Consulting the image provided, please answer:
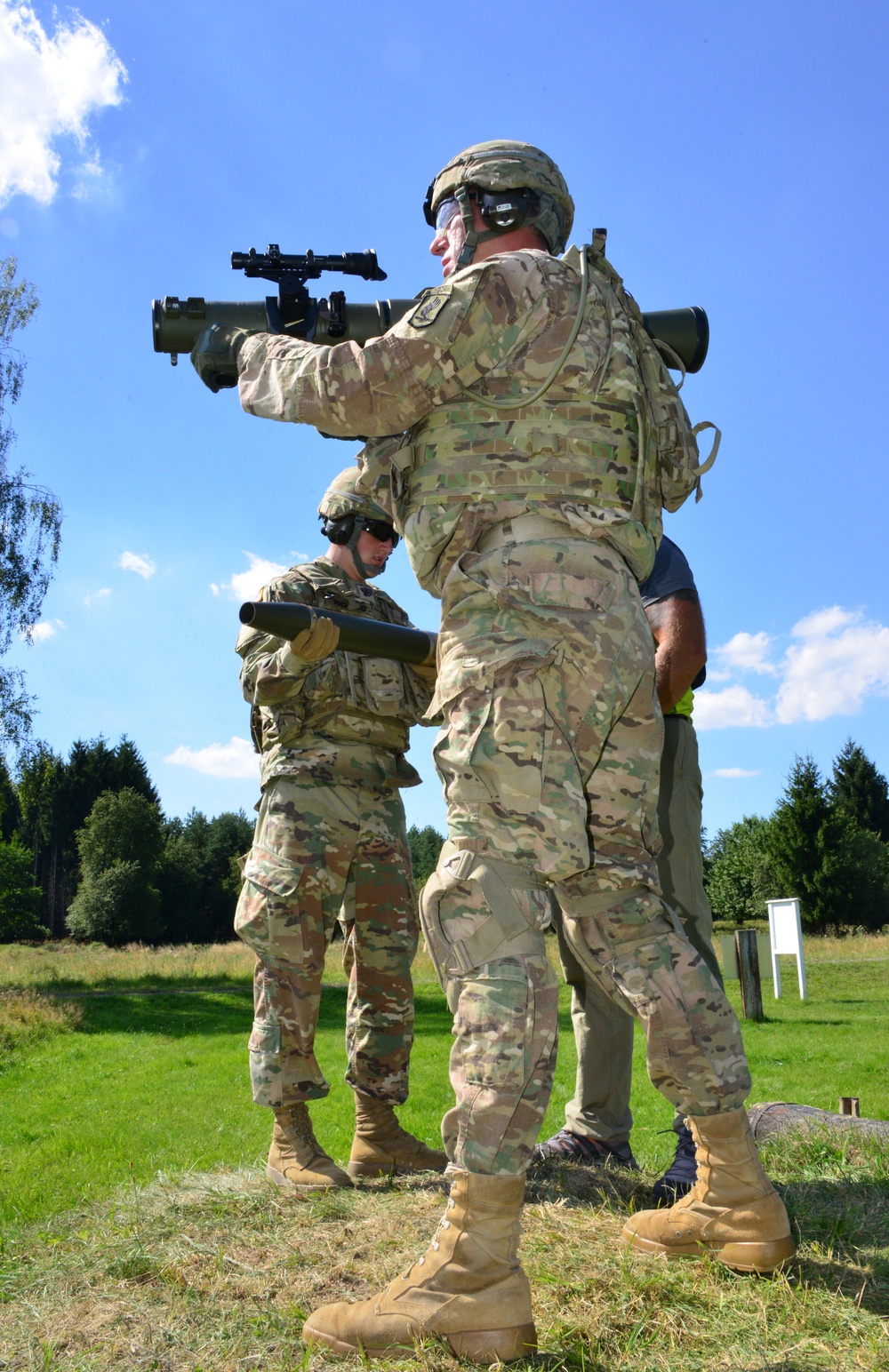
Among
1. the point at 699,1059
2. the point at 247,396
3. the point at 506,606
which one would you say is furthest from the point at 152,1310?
the point at 247,396

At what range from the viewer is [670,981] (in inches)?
97.4

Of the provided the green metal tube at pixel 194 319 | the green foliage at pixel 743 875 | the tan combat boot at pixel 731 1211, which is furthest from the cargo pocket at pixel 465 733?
the green foliage at pixel 743 875

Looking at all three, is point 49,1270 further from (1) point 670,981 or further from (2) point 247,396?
(2) point 247,396

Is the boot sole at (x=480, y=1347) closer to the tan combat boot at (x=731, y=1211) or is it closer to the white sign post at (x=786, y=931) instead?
the tan combat boot at (x=731, y=1211)

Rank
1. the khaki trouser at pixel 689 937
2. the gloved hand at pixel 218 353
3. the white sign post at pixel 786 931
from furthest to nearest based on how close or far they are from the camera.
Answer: the white sign post at pixel 786 931, the khaki trouser at pixel 689 937, the gloved hand at pixel 218 353

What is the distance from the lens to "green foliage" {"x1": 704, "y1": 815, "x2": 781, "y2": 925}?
2074 inches

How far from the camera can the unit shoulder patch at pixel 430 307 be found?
251cm

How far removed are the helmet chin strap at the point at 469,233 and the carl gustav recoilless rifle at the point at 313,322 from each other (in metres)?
0.73

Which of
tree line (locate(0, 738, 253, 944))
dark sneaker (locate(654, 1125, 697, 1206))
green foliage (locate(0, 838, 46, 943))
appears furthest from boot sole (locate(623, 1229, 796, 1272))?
tree line (locate(0, 738, 253, 944))

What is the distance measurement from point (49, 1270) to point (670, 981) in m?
1.84

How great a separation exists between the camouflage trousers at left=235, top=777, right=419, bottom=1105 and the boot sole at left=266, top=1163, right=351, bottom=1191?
255 mm

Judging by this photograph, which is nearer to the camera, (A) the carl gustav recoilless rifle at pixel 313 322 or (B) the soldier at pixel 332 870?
(A) the carl gustav recoilless rifle at pixel 313 322

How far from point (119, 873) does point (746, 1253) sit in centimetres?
5788

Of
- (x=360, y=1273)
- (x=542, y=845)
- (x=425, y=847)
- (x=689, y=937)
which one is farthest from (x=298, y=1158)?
(x=425, y=847)
